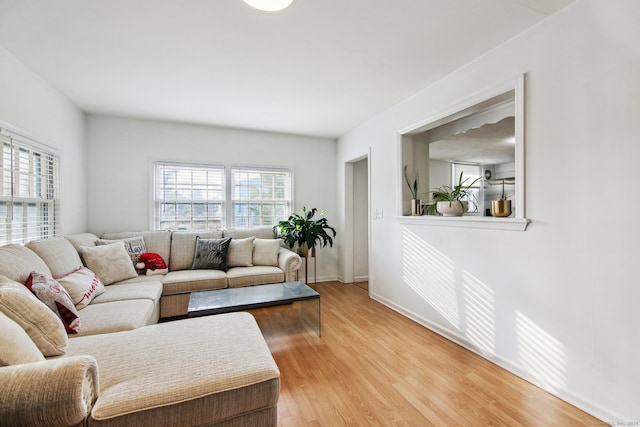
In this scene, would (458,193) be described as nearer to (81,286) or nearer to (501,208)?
(501,208)

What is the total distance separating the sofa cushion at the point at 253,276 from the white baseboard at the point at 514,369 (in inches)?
59.7

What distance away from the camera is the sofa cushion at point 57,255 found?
7.19ft

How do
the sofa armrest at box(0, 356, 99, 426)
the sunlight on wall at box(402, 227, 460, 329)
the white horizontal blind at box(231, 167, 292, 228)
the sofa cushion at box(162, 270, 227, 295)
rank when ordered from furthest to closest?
the white horizontal blind at box(231, 167, 292, 228)
the sofa cushion at box(162, 270, 227, 295)
the sunlight on wall at box(402, 227, 460, 329)
the sofa armrest at box(0, 356, 99, 426)

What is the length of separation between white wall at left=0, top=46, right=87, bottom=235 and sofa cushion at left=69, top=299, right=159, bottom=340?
5.13ft

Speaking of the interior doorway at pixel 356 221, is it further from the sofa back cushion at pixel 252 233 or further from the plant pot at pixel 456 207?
the plant pot at pixel 456 207

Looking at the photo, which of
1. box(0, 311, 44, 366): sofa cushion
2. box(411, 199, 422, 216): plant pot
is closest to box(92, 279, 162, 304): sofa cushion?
box(0, 311, 44, 366): sofa cushion

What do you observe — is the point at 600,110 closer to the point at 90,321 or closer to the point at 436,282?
the point at 436,282

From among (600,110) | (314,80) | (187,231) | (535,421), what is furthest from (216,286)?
(600,110)

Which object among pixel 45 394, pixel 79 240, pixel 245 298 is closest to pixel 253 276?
pixel 245 298

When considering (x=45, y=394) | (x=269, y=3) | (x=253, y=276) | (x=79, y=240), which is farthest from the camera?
(x=253, y=276)

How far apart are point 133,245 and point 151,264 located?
0.37 metres

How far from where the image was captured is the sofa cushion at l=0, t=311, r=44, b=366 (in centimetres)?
102

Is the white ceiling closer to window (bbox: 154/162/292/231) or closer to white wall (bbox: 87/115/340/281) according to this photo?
white wall (bbox: 87/115/340/281)

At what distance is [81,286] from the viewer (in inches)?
84.9
